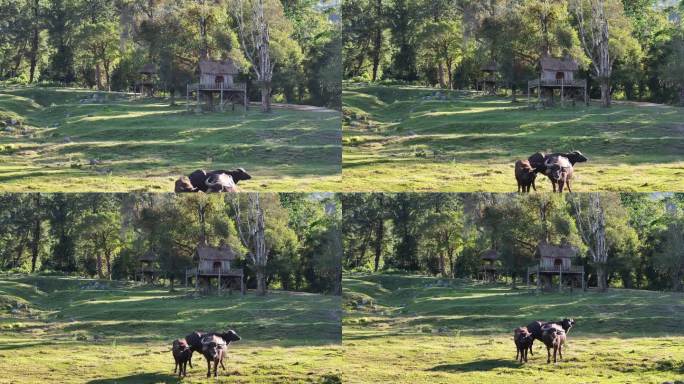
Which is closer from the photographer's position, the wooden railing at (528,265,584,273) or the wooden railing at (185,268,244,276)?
the wooden railing at (528,265,584,273)

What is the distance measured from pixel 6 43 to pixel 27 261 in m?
3.44

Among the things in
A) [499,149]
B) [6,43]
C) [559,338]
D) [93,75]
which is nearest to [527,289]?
[559,338]

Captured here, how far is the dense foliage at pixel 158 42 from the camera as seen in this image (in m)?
18.9

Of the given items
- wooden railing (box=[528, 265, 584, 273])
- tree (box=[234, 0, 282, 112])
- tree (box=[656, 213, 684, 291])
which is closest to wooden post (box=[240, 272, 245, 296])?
tree (box=[234, 0, 282, 112])

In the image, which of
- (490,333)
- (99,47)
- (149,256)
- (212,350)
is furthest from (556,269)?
(99,47)

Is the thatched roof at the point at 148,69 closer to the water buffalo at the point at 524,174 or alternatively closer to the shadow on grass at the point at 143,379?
the shadow on grass at the point at 143,379

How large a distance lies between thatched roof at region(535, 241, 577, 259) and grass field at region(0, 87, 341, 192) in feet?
10.6

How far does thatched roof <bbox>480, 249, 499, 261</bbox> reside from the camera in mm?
18859

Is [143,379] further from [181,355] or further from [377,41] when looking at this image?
[377,41]

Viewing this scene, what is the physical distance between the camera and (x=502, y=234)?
61.8 feet

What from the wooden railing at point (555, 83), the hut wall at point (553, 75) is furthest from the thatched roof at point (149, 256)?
the hut wall at point (553, 75)

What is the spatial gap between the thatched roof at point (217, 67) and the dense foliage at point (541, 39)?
1756 mm

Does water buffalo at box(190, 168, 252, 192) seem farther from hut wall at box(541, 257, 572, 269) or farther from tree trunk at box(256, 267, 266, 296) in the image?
hut wall at box(541, 257, 572, 269)

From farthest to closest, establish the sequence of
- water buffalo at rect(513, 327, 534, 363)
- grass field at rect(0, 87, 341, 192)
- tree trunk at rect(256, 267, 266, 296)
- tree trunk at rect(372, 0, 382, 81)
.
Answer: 1. tree trunk at rect(372, 0, 382, 81)
2. tree trunk at rect(256, 267, 266, 296)
3. grass field at rect(0, 87, 341, 192)
4. water buffalo at rect(513, 327, 534, 363)
